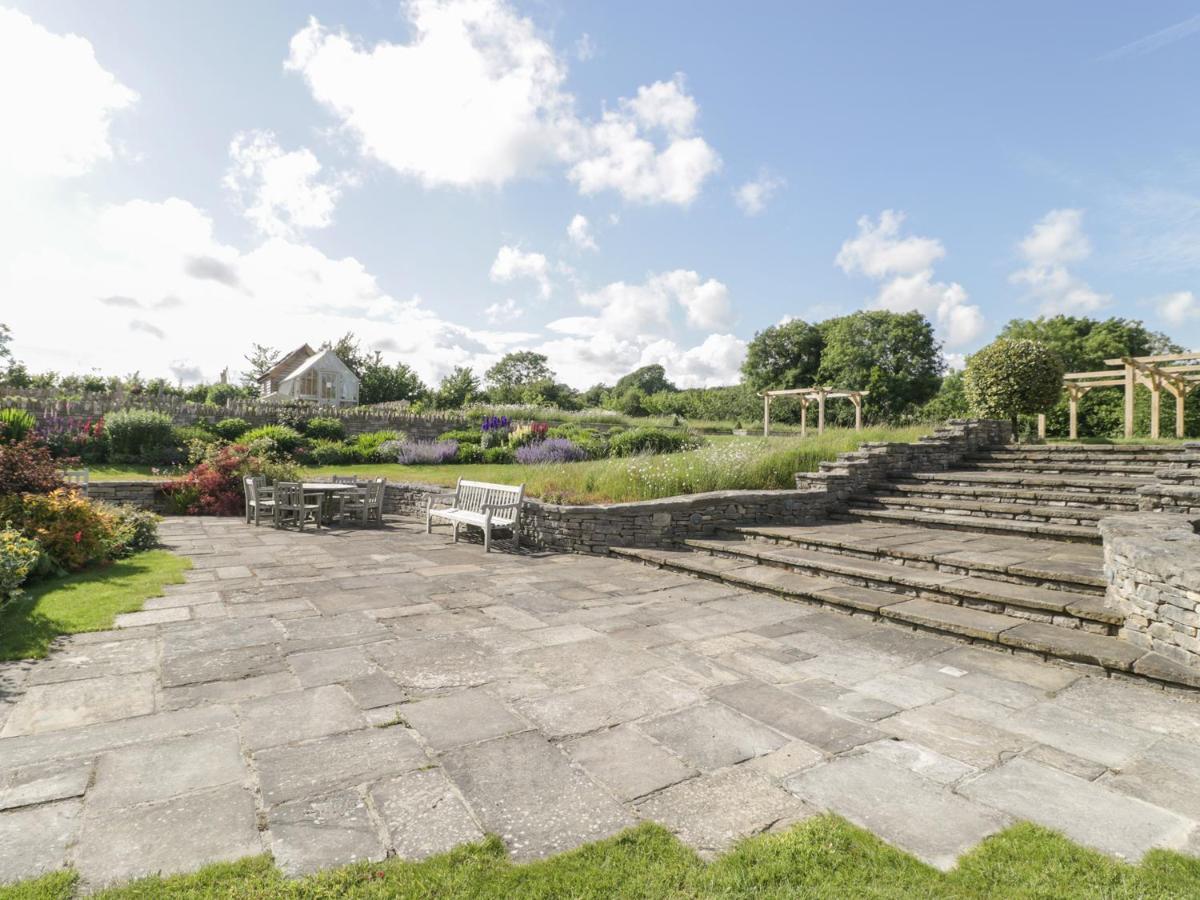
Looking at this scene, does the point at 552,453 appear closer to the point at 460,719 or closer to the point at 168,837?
the point at 460,719

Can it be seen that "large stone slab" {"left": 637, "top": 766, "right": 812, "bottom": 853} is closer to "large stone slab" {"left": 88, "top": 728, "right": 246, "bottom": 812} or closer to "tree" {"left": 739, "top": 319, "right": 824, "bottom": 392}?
"large stone slab" {"left": 88, "top": 728, "right": 246, "bottom": 812}

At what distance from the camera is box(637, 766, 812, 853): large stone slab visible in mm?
2211

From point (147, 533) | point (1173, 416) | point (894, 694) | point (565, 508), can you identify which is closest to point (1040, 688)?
point (894, 694)

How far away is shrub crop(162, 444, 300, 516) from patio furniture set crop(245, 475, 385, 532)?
734mm

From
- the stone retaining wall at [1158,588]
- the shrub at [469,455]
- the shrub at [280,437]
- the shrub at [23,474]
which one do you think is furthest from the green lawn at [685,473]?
the shrub at [23,474]

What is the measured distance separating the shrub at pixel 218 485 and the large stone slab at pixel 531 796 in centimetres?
966

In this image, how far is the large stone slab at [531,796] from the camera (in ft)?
7.18

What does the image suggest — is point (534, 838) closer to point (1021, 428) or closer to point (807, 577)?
point (807, 577)

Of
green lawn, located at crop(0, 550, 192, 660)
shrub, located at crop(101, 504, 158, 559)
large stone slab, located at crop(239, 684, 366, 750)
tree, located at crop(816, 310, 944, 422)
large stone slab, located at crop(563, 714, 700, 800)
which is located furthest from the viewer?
tree, located at crop(816, 310, 944, 422)

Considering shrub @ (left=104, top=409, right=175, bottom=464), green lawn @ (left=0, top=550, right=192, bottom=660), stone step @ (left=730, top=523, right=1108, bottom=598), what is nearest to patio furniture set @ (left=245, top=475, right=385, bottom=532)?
green lawn @ (left=0, top=550, right=192, bottom=660)

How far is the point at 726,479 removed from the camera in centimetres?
918

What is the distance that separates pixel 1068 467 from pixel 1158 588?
6109 mm

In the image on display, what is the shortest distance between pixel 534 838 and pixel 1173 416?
2246cm

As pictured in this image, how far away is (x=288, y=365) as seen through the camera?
3625 cm
